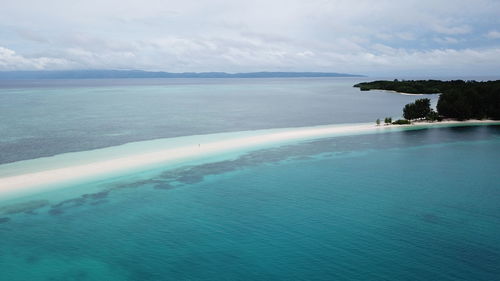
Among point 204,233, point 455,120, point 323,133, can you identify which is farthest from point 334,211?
point 455,120

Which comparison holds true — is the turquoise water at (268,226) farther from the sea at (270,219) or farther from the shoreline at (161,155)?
the shoreline at (161,155)

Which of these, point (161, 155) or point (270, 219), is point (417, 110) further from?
point (270, 219)

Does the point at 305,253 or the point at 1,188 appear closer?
the point at 305,253

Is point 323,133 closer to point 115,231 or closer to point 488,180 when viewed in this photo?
point 488,180

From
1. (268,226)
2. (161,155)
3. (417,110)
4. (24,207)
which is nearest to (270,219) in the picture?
(268,226)

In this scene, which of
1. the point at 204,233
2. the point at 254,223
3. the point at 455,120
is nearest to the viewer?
the point at 204,233

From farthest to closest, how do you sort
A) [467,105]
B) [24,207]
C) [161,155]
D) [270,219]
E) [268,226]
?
[467,105]
[161,155]
[24,207]
[270,219]
[268,226]

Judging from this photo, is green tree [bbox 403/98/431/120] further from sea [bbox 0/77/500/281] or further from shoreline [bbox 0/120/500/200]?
sea [bbox 0/77/500/281]
